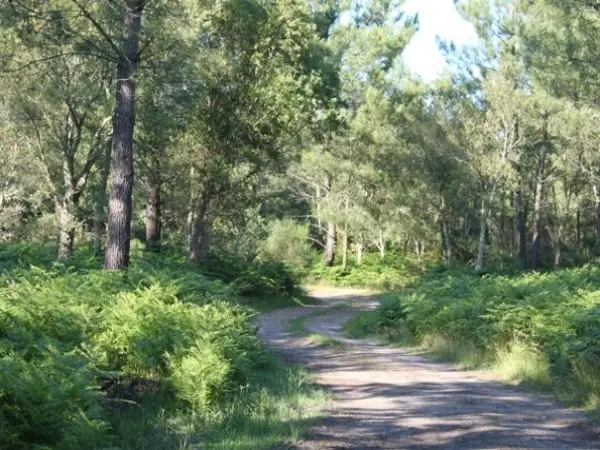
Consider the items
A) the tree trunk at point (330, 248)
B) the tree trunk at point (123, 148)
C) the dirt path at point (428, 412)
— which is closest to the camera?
the dirt path at point (428, 412)

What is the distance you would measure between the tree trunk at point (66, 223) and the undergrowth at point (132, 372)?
1317 centimetres

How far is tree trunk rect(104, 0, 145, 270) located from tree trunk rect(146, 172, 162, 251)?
45.0ft

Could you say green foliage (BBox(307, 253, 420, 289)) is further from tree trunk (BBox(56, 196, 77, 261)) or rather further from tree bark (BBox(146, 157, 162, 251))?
tree trunk (BBox(56, 196, 77, 261))

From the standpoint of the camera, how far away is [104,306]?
9531mm

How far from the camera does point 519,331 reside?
39.7ft

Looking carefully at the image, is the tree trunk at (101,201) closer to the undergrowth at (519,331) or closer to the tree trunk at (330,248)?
the undergrowth at (519,331)

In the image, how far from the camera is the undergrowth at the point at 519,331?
30.3 feet

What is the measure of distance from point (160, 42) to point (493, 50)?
89.9ft

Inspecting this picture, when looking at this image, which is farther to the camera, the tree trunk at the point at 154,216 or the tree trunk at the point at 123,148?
the tree trunk at the point at 154,216

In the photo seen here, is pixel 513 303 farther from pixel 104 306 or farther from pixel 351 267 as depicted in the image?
pixel 351 267

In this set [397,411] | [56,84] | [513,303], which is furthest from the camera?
[56,84]

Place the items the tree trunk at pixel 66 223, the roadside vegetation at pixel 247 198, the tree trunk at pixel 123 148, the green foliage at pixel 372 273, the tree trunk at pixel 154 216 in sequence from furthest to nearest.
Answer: the green foliage at pixel 372 273 → the tree trunk at pixel 154 216 → the tree trunk at pixel 66 223 → the tree trunk at pixel 123 148 → the roadside vegetation at pixel 247 198

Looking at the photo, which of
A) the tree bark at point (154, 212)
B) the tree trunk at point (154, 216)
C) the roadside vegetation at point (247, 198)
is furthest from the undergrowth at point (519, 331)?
the tree trunk at point (154, 216)

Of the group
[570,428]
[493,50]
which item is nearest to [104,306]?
[570,428]
